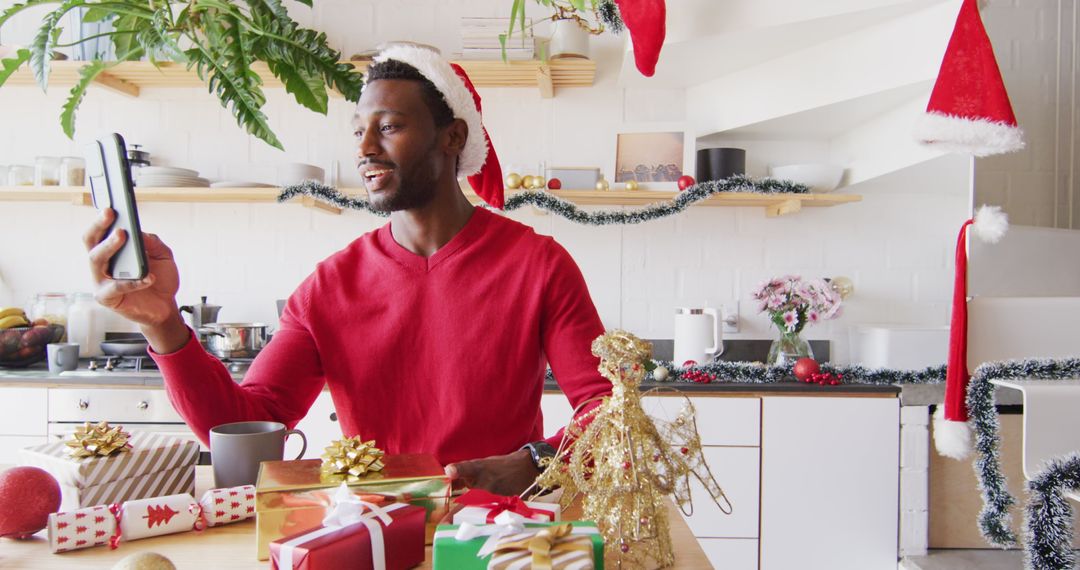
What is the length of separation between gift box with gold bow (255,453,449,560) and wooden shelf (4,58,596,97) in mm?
2170

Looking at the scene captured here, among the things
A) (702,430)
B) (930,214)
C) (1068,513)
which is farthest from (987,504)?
(930,214)

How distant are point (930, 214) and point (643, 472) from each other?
2726mm

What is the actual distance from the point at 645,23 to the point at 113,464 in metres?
1.82

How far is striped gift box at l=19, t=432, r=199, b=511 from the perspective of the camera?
2.58 feet

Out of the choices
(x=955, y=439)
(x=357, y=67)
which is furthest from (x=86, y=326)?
(x=955, y=439)

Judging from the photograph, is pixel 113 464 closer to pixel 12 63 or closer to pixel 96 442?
pixel 96 442

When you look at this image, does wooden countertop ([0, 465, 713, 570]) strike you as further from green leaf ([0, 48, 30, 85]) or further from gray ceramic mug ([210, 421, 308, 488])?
green leaf ([0, 48, 30, 85])

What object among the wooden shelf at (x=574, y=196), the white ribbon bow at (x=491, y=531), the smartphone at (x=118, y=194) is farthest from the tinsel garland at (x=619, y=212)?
the white ribbon bow at (x=491, y=531)

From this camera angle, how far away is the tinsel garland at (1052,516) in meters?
1.41

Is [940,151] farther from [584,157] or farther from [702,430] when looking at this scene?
[584,157]

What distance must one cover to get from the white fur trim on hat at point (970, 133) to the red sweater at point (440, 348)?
119cm

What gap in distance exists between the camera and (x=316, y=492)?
0.70m

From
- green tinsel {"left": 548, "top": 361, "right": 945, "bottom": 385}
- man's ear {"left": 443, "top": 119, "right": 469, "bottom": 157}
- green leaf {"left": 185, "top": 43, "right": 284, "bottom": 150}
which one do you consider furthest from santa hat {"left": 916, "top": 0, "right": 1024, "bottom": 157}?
green leaf {"left": 185, "top": 43, "right": 284, "bottom": 150}

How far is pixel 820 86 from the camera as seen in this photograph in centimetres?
247
